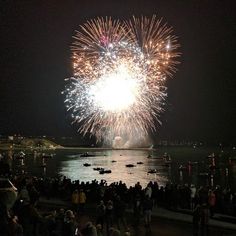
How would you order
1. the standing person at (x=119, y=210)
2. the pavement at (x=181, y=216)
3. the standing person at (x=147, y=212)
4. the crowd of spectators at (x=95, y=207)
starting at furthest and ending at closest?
the pavement at (x=181, y=216)
the standing person at (x=147, y=212)
the standing person at (x=119, y=210)
the crowd of spectators at (x=95, y=207)

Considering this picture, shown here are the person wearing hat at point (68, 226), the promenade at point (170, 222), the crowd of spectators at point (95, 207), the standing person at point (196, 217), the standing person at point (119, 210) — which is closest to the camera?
the person wearing hat at point (68, 226)

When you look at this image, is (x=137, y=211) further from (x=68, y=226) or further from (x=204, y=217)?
(x=68, y=226)

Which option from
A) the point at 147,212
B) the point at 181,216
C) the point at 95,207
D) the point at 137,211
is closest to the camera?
the point at 147,212

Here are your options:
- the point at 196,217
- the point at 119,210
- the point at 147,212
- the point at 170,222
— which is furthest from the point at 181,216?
the point at 196,217

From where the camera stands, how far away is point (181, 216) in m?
17.4

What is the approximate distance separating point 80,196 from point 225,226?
5541 mm

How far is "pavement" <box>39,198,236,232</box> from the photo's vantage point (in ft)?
52.2

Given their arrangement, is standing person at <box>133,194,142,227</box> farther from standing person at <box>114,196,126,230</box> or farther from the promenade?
standing person at <box>114,196,126,230</box>

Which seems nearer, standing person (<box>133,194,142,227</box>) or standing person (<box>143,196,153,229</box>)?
standing person (<box>143,196,153,229</box>)

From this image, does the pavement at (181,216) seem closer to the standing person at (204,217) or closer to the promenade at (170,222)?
the promenade at (170,222)

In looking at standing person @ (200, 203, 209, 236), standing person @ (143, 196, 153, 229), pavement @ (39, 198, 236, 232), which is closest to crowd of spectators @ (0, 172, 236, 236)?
standing person @ (143, 196, 153, 229)

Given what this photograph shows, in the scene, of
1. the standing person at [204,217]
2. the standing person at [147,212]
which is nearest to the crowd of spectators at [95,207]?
the standing person at [147,212]

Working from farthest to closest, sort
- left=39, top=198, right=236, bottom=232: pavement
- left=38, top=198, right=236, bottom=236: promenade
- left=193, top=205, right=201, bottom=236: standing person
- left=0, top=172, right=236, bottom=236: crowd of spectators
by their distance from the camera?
left=39, top=198, right=236, bottom=232: pavement, left=38, top=198, right=236, bottom=236: promenade, left=193, top=205, right=201, bottom=236: standing person, left=0, top=172, right=236, bottom=236: crowd of spectators

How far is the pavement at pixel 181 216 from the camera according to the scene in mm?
15913
